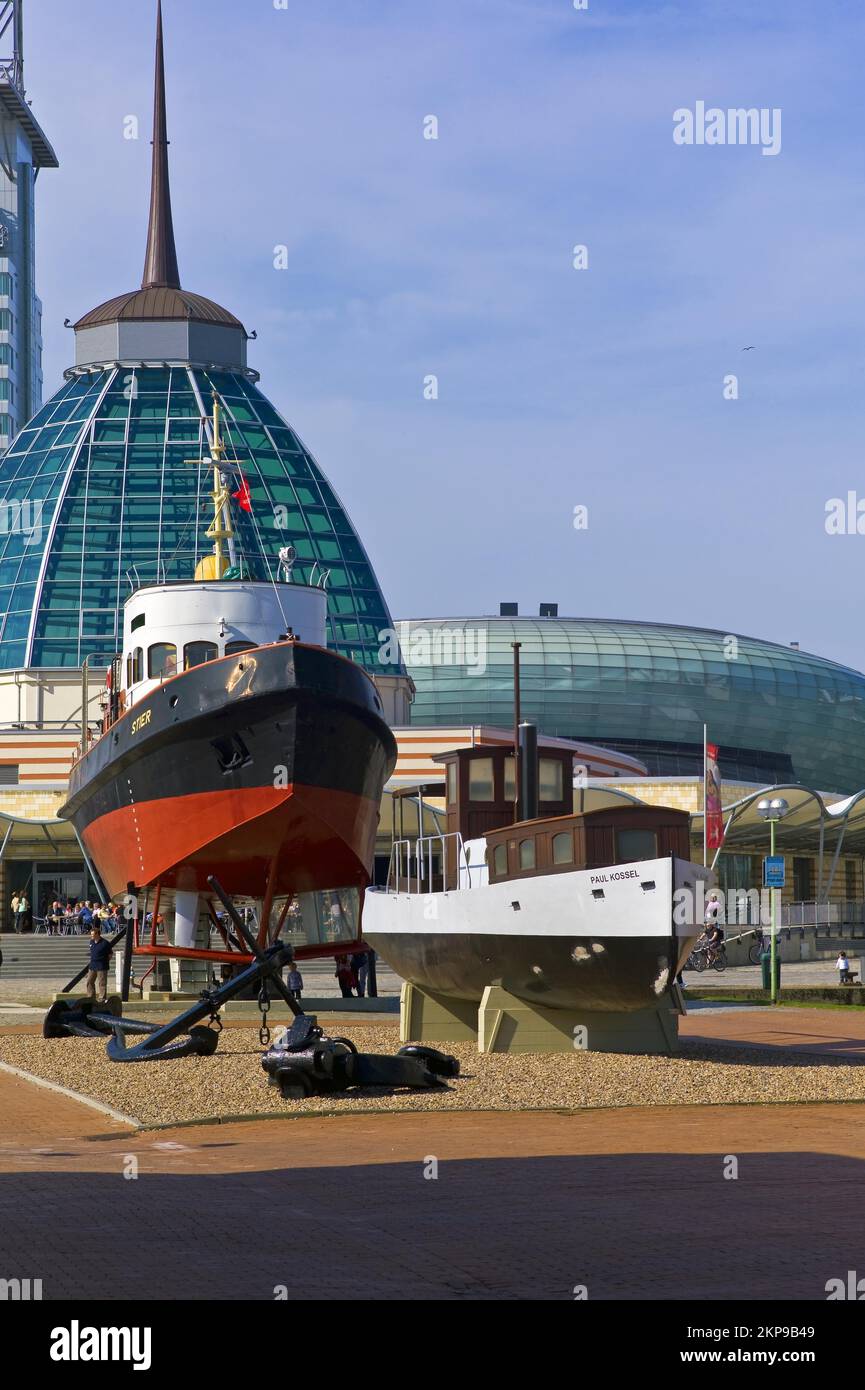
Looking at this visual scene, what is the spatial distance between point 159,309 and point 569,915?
94.3m

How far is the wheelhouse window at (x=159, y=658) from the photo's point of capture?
1903 inches

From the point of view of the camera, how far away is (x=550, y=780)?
31.7 metres

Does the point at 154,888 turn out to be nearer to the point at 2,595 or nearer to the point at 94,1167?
the point at 94,1167

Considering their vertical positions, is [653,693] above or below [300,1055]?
above

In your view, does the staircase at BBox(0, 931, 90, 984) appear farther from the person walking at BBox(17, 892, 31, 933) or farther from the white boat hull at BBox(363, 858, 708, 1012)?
the white boat hull at BBox(363, 858, 708, 1012)

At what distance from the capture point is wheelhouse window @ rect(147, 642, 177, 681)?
4834 cm

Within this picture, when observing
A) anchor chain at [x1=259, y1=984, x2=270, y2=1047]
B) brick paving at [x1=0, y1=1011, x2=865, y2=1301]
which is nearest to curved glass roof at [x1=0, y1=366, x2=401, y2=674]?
anchor chain at [x1=259, y1=984, x2=270, y2=1047]

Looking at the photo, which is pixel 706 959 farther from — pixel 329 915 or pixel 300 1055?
pixel 300 1055

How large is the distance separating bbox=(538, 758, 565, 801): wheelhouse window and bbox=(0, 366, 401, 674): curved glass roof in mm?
69866

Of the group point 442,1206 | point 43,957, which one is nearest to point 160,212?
point 43,957

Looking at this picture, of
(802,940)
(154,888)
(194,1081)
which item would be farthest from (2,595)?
(194,1081)

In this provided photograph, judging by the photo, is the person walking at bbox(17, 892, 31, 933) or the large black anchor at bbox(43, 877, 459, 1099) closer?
the large black anchor at bbox(43, 877, 459, 1099)

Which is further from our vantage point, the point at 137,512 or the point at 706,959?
the point at 137,512

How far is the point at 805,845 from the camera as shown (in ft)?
304
